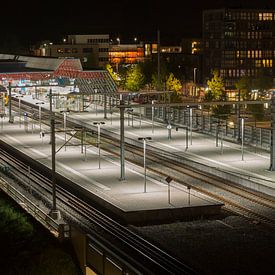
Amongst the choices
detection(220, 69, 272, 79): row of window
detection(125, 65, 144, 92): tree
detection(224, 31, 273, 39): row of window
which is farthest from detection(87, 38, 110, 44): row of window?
detection(220, 69, 272, 79): row of window

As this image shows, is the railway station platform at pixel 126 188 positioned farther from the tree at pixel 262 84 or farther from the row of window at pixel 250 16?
the row of window at pixel 250 16

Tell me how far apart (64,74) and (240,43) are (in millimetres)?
24246

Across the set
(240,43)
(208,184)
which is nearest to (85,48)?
(240,43)

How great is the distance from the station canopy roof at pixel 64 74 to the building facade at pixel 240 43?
69.4 feet

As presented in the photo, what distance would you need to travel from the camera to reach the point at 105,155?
37.9 meters

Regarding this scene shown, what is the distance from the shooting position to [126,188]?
1114 inches

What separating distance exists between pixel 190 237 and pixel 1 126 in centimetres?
3226

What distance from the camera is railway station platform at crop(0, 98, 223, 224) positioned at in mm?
24234

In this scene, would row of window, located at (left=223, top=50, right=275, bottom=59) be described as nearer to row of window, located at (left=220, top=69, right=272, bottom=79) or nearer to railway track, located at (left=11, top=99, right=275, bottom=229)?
row of window, located at (left=220, top=69, right=272, bottom=79)

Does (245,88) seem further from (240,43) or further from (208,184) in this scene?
(208,184)

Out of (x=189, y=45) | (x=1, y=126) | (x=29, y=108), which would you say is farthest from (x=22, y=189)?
(x=189, y=45)

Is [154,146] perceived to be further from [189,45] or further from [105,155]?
[189,45]

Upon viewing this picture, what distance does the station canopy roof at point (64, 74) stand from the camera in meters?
66.8

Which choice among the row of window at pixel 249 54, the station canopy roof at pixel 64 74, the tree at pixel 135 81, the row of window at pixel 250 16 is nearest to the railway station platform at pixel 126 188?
the station canopy roof at pixel 64 74
